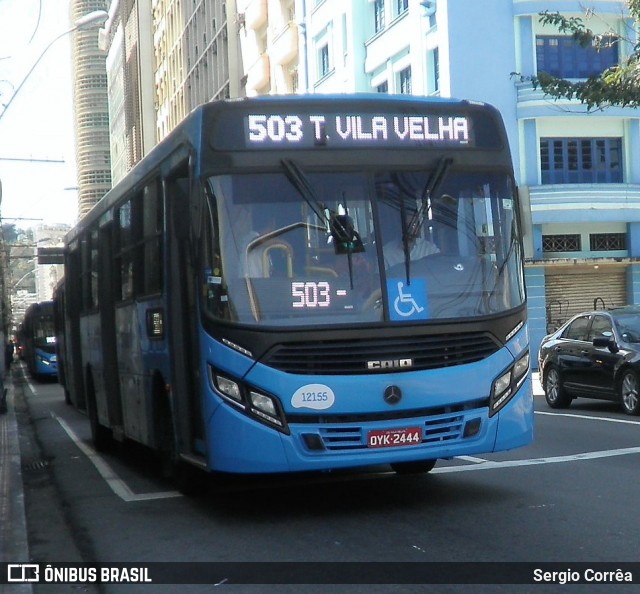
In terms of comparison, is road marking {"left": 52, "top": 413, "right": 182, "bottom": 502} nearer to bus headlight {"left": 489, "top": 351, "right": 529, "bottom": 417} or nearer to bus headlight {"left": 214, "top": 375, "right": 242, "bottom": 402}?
bus headlight {"left": 214, "top": 375, "right": 242, "bottom": 402}

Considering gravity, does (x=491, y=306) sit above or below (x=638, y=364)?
above

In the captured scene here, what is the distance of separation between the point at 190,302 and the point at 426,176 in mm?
2050

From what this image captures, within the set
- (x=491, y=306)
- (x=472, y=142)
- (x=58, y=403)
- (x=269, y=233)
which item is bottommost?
(x=58, y=403)

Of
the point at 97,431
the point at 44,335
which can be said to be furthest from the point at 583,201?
the point at 97,431

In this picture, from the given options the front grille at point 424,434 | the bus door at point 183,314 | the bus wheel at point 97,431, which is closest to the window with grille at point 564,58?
the bus wheel at point 97,431

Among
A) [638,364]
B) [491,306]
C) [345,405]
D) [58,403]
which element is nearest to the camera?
[345,405]

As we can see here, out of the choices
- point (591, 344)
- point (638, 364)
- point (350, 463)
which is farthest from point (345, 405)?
point (591, 344)

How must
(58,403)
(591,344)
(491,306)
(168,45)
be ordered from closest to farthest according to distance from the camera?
(491,306), (591,344), (58,403), (168,45)

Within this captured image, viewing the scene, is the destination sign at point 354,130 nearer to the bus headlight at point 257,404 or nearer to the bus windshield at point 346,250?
the bus windshield at point 346,250

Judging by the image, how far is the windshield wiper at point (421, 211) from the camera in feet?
30.7

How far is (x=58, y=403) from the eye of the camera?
31172 mm

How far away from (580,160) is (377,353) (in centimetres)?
2906

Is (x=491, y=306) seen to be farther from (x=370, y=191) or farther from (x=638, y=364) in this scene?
(x=638, y=364)

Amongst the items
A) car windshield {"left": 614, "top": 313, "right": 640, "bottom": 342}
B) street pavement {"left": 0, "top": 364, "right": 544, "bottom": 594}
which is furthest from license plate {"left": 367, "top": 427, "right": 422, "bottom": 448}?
car windshield {"left": 614, "top": 313, "right": 640, "bottom": 342}
